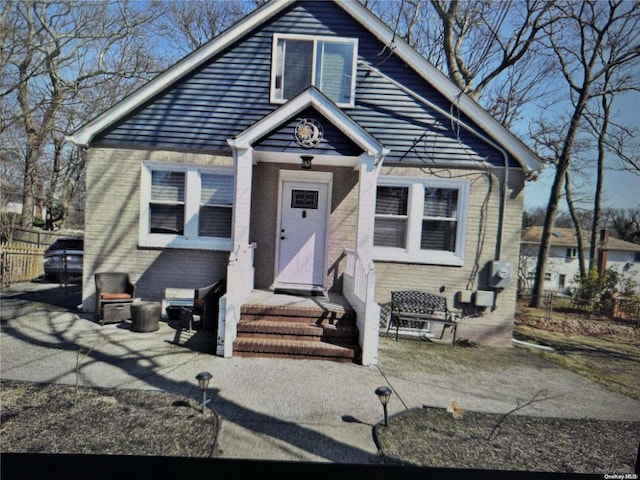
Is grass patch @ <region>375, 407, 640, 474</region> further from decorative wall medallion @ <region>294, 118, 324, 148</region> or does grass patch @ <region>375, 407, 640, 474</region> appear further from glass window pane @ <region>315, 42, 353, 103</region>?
glass window pane @ <region>315, 42, 353, 103</region>

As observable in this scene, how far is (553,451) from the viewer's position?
310cm

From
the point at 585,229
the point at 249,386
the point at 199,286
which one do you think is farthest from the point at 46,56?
the point at 585,229

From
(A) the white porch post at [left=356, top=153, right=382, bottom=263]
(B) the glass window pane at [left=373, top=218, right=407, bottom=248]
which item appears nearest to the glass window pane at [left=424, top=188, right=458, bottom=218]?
(B) the glass window pane at [left=373, top=218, right=407, bottom=248]

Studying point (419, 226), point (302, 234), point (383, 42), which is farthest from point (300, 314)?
point (383, 42)

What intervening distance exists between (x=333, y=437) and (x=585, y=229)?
19.1 meters

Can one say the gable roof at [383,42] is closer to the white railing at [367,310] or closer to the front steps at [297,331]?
the white railing at [367,310]

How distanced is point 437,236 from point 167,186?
5.72 metres

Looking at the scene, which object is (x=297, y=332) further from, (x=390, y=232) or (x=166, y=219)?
(x=166, y=219)

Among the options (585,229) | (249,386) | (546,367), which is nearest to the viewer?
(249,386)

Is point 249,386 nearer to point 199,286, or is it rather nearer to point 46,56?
point 199,286

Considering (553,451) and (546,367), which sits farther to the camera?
(546,367)

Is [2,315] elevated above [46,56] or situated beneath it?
situated beneath

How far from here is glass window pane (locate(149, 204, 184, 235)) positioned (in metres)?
6.78

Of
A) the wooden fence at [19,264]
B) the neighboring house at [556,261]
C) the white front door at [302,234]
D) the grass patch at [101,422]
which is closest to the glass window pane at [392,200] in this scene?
the white front door at [302,234]
